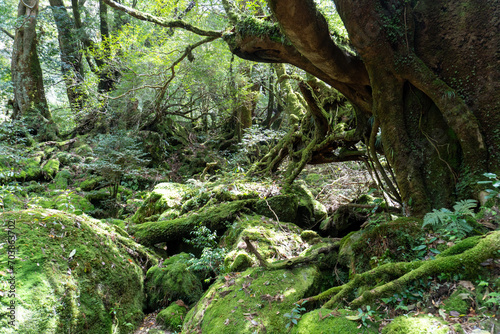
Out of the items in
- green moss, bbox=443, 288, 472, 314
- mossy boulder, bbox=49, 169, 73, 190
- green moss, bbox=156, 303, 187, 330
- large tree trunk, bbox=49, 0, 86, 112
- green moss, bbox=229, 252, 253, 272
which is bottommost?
green moss, bbox=156, 303, 187, 330

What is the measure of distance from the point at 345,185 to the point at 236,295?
6.15 meters

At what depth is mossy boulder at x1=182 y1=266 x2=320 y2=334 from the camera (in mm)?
2865

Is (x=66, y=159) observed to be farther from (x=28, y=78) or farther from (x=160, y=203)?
(x=160, y=203)

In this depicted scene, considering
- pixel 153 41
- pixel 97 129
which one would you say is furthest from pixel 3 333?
pixel 97 129

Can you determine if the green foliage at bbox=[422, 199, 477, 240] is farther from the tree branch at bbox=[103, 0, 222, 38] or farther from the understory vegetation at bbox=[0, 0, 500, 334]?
the tree branch at bbox=[103, 0, 222, 38]

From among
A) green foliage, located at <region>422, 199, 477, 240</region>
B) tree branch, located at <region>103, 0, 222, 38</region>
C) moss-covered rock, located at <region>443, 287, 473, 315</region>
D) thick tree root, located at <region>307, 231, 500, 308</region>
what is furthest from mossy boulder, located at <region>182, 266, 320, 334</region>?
tree branch, located at <region>103, 0, 222, 38</region>

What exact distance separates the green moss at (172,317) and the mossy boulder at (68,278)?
1.22ft

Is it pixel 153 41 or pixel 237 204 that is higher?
pixel 153 41

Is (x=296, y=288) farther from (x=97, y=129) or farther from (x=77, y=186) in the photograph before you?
(x=97, y=129)

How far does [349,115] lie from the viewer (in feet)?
19.8

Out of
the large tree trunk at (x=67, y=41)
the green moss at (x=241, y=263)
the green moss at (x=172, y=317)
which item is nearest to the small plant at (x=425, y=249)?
the green moss at (x=241, y=263)

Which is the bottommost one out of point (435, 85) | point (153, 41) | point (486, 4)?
point (435, 85)

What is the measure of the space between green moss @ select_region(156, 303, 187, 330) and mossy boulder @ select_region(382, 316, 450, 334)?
9.51 feet

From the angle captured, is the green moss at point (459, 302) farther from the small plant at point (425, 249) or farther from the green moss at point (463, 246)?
the small plant at point (425, 249)
